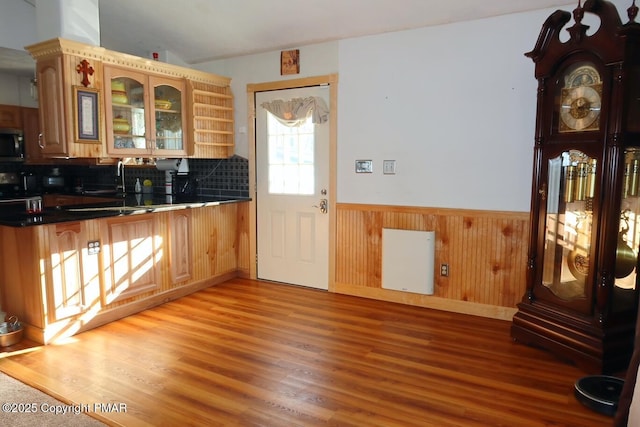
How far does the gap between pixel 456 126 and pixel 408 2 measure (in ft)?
3.47

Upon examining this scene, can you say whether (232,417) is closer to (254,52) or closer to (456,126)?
(456,126)

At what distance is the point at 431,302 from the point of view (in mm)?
3877

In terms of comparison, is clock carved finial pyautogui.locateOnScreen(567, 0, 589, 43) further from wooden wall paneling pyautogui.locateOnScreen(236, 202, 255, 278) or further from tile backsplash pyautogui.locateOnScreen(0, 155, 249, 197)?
wooden wall paneling pyautogui.locateOnScreen(236, 202, 255, 278)

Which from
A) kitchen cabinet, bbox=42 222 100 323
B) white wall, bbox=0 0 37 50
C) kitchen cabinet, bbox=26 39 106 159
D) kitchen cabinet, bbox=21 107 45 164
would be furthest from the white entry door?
kitchen cabinet, bbox=21 107 45 164

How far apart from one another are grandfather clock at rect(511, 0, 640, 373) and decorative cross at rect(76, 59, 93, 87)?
11.0 ft

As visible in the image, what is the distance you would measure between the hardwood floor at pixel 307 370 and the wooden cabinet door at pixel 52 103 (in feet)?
5.06

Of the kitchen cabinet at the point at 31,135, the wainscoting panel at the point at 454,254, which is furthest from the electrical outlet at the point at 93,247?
the kitchen cabinet at the point at 31,135

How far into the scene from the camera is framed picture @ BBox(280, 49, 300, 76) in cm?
434

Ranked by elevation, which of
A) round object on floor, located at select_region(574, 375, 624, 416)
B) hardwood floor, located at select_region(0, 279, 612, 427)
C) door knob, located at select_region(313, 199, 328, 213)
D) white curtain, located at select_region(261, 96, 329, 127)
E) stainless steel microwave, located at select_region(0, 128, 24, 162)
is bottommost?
hardwood floor, located at select_region(0, 279, 612, 427)

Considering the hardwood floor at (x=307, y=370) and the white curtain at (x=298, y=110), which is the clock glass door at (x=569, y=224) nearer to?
the hardwood floor at (x=307, y=370)

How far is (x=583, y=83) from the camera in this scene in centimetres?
Result: 273

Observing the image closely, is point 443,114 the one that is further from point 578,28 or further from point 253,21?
point 253,21

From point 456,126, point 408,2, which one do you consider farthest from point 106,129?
point 456,126

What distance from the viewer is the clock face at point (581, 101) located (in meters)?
2.66
